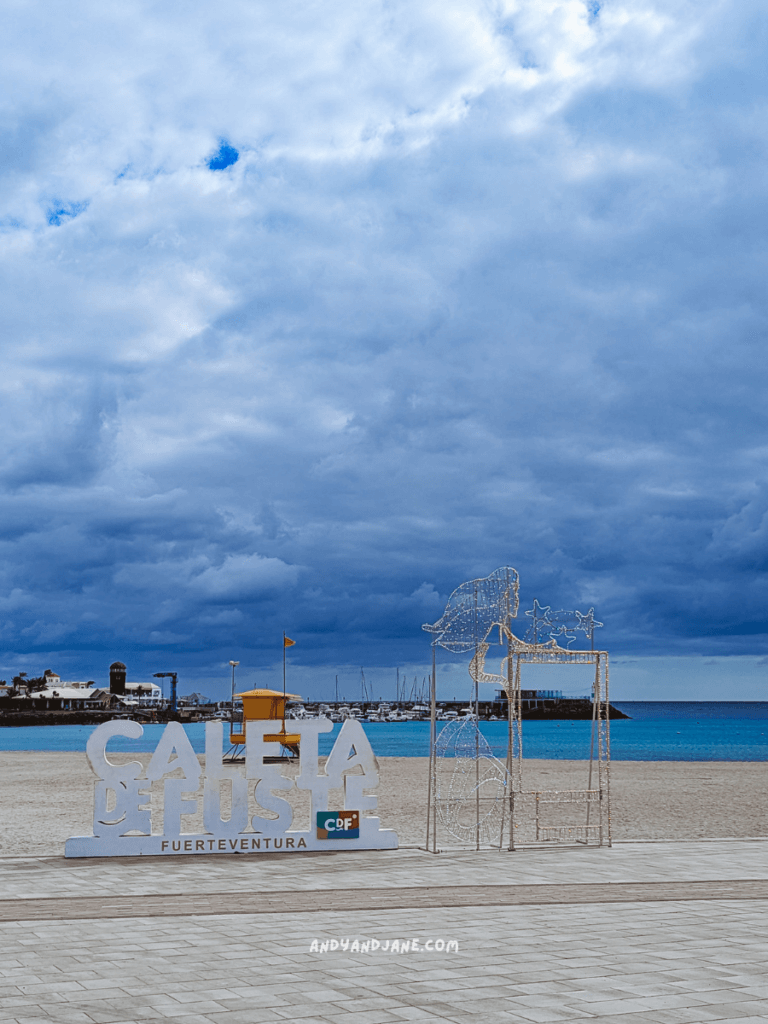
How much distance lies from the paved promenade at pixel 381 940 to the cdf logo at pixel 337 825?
0.66 metres

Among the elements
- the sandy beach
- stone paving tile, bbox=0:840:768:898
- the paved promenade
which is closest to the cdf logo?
stone paving tile, bbox=0:840:768:898

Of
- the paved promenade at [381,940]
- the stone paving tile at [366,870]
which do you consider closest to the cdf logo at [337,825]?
the stone paving tile at [366,870]

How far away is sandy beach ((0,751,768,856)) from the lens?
16875mm

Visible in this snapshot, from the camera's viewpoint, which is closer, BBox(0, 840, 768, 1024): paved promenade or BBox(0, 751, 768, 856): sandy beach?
BBox(0, 840, 768, 1024): paved promenade

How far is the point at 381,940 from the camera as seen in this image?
8133 millimetres

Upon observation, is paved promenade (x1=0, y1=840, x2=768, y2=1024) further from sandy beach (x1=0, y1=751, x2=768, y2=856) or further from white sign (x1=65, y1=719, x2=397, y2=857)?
sandy beach (x1=0, y1=751, x2=768, y2=856)

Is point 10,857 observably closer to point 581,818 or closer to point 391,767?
point 581,818

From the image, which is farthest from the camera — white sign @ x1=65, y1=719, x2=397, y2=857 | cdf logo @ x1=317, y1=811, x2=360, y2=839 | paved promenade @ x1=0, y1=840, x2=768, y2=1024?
cdf logo @ x1=317, y1=811, x2=360, y2=839

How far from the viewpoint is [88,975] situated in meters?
6.93

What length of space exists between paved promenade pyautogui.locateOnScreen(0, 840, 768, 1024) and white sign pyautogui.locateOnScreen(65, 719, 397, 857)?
383 mm

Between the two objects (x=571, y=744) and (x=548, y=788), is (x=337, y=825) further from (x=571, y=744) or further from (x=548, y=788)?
(x=571, y=744)

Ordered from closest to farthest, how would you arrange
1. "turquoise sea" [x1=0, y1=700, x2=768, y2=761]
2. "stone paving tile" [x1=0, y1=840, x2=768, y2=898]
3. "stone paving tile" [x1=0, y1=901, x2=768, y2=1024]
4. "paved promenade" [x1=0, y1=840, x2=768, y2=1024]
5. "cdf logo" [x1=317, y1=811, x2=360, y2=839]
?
1. "stone paving tile" [x1=0, y1=901, x2=768, y2=1024]
2. "paved promenade" [x1=0, y1=840, x2=768, y2=1024]
3. "stone paving tile" [x1=0, y1=840, x2=768, y2=898]
4. "cdf logo" [x1=317, y1=811, x2=360, y2=839]
5. "turquoise sea" [x1=0, y1=700, x2=768, y2=761]

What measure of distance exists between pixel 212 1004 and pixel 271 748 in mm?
7723

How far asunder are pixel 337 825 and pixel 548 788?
1556cm
